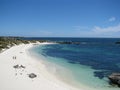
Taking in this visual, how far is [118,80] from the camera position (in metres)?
20.5

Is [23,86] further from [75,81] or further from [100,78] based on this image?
[100,78]

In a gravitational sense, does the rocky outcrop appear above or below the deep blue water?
above

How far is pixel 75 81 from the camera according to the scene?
23031 mm

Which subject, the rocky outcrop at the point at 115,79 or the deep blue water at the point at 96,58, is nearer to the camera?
the rocky outcrop at the point at 115,79

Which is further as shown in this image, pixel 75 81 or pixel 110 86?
pixel 75 81

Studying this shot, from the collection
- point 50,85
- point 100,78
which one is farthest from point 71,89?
point 100,78

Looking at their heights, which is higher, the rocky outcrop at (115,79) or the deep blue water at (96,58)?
the rocky outcrop at (115,79)

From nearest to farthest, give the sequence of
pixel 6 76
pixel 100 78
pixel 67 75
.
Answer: pixel 6 76 < pixel 100 78 < pixel 67 75

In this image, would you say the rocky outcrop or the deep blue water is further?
the deep blue water

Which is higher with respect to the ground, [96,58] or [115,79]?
[115,79]

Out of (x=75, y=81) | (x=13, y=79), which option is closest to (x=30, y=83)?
(x=13, y=79)

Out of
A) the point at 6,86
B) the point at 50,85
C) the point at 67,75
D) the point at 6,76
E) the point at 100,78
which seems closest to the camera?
the point at 6,86

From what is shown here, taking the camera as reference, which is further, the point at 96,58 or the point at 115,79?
the point at 96,58

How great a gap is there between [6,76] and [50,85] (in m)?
6.56
